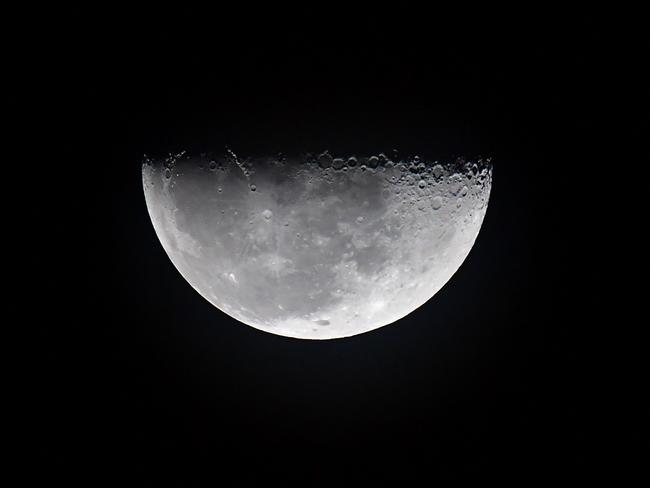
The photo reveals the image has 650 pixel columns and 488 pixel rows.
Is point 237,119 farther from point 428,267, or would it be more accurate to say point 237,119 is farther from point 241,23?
point 428,267

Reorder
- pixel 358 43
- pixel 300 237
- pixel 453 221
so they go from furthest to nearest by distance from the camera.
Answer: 1. pixel 453 221
2. pixel 300 237
3. pixel 358 43

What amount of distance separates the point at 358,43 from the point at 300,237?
1.50 feet

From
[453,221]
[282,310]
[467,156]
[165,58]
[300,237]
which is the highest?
[165,58]

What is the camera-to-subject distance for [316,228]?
1.33 m

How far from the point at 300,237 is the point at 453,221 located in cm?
42

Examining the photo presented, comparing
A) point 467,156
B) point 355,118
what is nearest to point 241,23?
point 355,118

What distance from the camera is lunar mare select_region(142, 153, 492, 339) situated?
1304 millimetres

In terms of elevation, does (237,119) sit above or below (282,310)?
above

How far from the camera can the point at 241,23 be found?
1.25 meters

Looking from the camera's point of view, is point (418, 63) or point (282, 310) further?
point (282, 310)

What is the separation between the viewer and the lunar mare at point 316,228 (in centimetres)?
130

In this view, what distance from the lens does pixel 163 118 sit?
1389 mm

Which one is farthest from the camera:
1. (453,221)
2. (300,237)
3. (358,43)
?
(453,221)

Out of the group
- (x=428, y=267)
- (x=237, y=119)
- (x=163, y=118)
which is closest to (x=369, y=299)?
(x=428, y=267)
